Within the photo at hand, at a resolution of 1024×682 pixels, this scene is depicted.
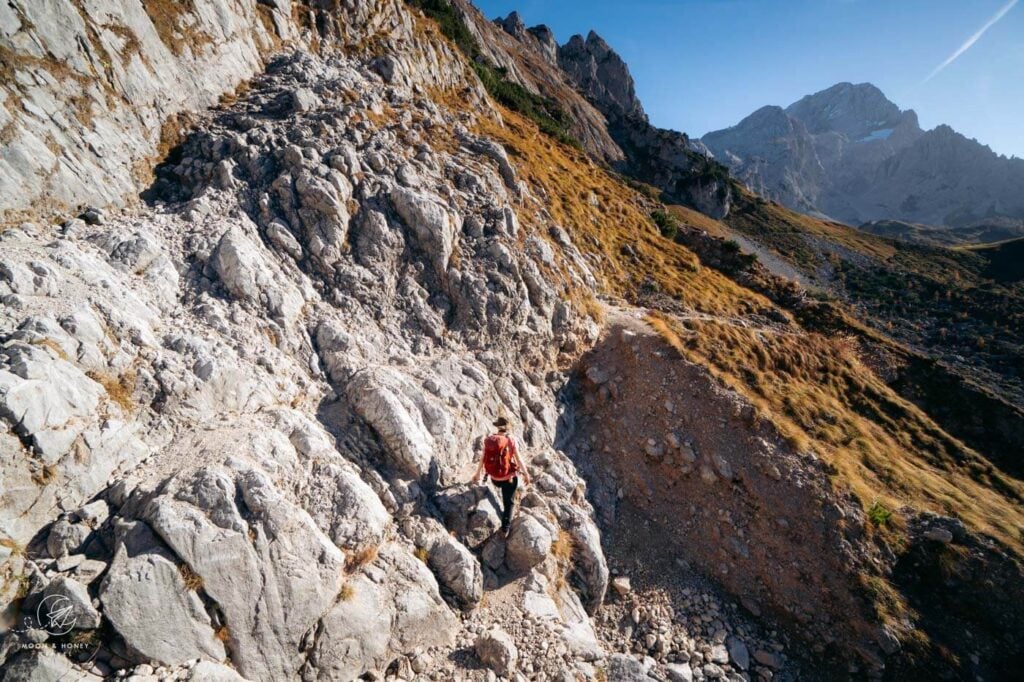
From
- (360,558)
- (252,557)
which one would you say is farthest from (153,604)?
(360,558)

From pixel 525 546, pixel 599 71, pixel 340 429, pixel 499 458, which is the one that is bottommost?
pixel 525 546

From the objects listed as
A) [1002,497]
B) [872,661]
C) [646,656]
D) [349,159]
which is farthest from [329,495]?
[1002,497]

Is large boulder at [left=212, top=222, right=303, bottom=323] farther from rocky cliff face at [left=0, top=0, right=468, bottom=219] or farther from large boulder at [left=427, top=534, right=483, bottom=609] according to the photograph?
large boulder at [left=427, top=534, right=483, bottom=609]

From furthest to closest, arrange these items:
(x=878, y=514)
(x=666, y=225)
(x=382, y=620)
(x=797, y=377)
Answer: (x=666, y=225) < (x=797, y=377) < (x=878, y=514) < (x=382, y=620)

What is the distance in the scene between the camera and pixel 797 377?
60.7 ft

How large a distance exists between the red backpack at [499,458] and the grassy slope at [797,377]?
9595mm

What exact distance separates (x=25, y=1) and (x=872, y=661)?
27.4 m

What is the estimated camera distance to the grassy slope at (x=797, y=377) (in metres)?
14.8

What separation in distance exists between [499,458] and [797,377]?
1518cm

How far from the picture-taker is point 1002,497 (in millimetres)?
16141

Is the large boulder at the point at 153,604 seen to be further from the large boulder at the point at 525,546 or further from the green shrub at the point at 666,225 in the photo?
the green shrub at the point at 666,225

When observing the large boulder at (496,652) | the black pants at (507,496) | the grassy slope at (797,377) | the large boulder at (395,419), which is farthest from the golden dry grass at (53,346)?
the grassy slope at (797,377)

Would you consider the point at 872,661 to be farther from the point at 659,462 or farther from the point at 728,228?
the point at 728,228

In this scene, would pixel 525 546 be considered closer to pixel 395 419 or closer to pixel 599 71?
pixel 395 419
